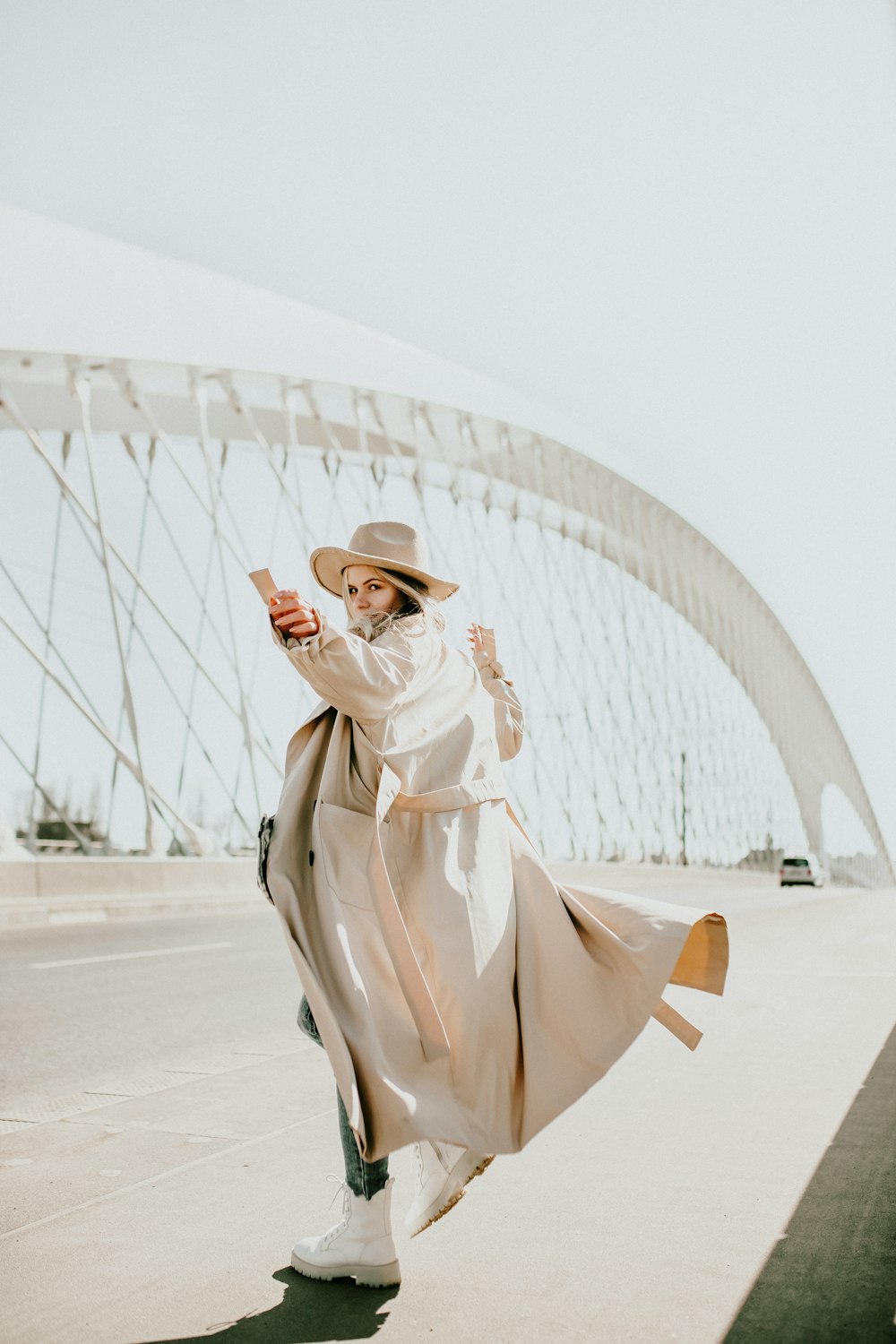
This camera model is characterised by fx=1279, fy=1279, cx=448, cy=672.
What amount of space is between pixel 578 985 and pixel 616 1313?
62cm

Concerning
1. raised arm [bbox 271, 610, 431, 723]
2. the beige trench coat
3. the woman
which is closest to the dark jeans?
the woman

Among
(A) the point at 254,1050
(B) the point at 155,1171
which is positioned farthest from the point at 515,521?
(B) the point at 155,1171

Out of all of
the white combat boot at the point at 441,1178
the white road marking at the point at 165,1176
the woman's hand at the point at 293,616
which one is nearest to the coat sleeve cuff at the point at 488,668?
the woman's hand at the point at 293,616

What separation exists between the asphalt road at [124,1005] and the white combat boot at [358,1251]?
6.35 feet

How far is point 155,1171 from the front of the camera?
343cm

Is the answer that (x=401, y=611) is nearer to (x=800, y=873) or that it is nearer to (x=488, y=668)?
(x=488, y=668)

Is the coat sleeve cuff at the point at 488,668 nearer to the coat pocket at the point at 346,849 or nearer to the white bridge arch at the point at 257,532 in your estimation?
the coat pocket at the point at 346,849

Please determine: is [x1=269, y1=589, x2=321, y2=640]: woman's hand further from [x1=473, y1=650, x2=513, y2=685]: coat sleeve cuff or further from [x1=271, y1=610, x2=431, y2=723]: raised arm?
[x1=473, y1=650, x2=513, y2=685]: coat sleeve cuff

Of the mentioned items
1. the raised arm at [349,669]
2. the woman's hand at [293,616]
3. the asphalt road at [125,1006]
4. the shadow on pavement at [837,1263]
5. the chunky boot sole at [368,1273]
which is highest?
the woman's hand at [293,616]

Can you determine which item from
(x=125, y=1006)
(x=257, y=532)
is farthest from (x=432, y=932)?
(x=257, y=532)

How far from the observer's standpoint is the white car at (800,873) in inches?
1841

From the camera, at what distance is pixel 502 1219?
10.1 ft

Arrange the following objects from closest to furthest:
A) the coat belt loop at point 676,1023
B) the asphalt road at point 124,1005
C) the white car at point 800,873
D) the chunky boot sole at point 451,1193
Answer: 1. the chunky boot sole at point 451,1193
2. the coat belt loop at point 676,1023
3. the asphalt road at point 124,1005
4. the white car at point 800,873

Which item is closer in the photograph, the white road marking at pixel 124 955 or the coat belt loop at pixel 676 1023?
the coat belt loop at pixel 676 1023
